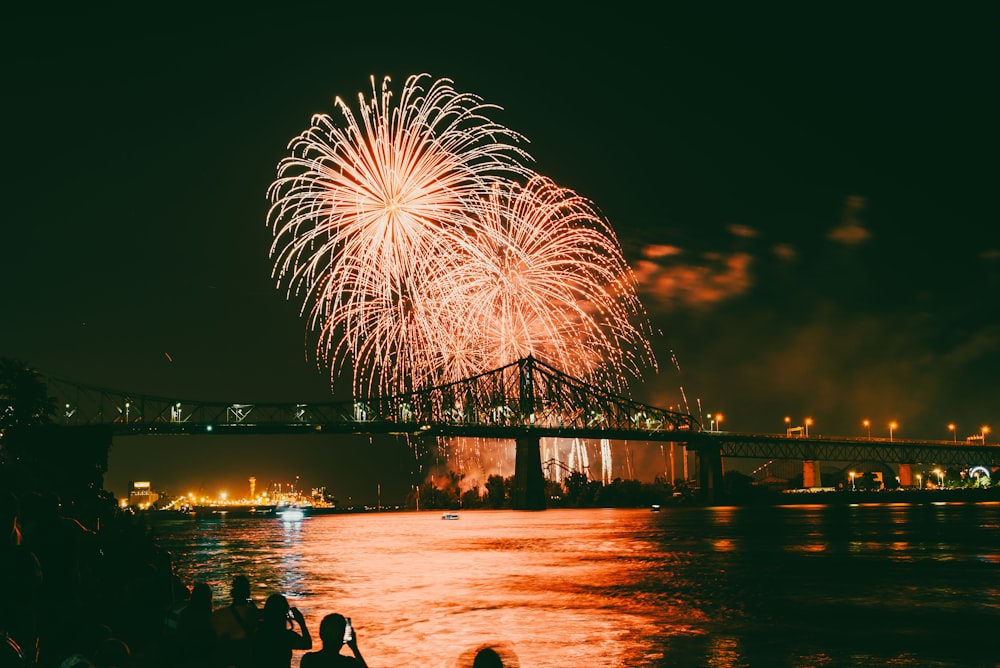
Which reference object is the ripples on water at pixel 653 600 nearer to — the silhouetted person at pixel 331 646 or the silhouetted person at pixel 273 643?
the silhouetted person at pixel 273 643

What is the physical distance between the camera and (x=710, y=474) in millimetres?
149625

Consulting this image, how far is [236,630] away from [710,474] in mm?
146282

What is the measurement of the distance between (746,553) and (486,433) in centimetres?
7682

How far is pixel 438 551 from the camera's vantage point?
48375 millimetres

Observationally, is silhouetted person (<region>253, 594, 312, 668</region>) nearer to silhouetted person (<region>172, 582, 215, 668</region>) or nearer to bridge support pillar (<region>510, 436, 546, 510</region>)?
silhouetted person (<region>172, 582, 215, 668</region>)

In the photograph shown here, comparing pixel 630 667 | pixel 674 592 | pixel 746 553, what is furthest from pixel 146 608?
pixel 746 553

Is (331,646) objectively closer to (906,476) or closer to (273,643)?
(273,643)

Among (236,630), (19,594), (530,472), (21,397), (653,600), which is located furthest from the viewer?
(530,472)

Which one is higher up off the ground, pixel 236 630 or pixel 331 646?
pixel 331 646

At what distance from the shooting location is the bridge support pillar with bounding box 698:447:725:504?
146 metres

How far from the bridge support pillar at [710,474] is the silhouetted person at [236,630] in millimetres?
140131

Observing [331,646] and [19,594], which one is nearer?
[331,646]

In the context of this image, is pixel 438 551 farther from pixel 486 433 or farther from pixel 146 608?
pixel 486 433

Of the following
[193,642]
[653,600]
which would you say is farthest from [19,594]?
[653,600]
